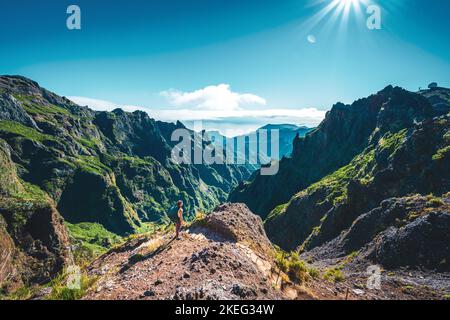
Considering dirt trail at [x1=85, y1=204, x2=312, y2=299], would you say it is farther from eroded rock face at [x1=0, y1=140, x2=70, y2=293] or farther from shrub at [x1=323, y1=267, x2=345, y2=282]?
eroded rock face at [x1=0, y1=140, x2=70, y2=293]

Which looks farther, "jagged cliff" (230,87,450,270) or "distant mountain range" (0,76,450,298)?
"jagged cliff" (230,87,450,270)

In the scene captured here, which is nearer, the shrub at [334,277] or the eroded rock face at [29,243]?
the shrub at [334,277]

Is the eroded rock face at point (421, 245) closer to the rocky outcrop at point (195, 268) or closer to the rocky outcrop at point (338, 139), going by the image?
the rocky outcrop at point (195, 268)

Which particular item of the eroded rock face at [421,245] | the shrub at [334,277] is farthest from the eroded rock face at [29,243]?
the eroded rock face at [421,245]

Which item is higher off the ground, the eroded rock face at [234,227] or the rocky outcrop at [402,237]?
the eroded rock face at [234,227]

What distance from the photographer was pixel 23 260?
8725 centimetres

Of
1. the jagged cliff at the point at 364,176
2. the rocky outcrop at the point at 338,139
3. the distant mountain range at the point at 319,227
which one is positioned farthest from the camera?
the rocky outcrop at the point at 338,139

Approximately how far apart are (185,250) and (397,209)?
39403 millimetres

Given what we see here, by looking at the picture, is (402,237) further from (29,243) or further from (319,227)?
(29,243)

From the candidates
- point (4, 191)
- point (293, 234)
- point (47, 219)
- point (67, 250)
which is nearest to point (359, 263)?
point (293, 234)

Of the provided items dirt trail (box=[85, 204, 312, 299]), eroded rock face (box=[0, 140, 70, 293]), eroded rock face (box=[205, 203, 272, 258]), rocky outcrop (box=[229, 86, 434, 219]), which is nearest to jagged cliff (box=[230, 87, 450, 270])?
rocky outcrop (box=[229, 86, 434, 219])

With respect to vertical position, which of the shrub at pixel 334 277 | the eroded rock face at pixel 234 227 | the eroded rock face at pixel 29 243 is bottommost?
the eroded rock face at pixel 29 243

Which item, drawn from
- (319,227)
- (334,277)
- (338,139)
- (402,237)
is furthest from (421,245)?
(338,139)
